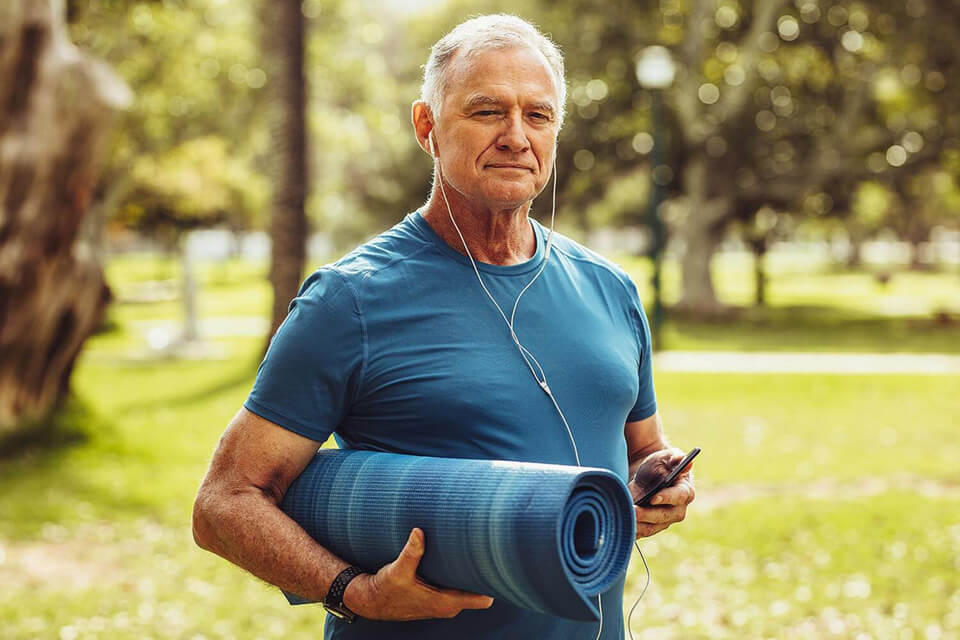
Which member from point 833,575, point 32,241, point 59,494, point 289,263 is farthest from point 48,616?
point 289,263

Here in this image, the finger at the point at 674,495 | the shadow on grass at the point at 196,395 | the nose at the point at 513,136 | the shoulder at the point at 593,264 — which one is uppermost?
the nose at the point at 513,136

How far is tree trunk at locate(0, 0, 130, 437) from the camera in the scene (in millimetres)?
8898

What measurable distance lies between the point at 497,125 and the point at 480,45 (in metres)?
0.16

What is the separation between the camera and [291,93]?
38.3ft

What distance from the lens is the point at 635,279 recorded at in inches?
856

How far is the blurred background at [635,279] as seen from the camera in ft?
23.2

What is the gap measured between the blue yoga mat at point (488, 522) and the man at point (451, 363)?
0.18 ft

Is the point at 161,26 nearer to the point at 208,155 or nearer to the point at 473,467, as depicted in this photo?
the point at 208,155

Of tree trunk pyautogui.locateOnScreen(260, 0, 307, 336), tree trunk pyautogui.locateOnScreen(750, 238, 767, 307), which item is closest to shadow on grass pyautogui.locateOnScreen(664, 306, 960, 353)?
tree trunk pyautogui.locateOnScreen(750, 238, 767, 307)

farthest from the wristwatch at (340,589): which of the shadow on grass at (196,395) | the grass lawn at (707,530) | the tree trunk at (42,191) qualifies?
the shadow on grass at (196,395)

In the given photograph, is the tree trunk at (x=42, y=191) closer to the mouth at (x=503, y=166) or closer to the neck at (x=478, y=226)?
the neck at (x=478, y=226)

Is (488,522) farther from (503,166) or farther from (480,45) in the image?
(480,45)

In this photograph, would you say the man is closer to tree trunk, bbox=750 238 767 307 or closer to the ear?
the ear

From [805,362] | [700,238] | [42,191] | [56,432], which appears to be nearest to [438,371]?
[42,191]
